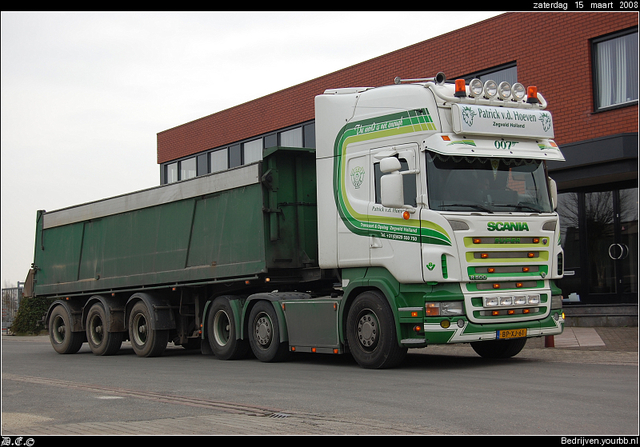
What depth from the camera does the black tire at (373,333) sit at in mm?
11766

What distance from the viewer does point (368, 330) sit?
1208cm

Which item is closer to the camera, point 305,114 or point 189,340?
point 189,340

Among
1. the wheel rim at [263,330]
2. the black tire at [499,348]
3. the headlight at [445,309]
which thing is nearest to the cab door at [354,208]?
the headlight at [445,309]

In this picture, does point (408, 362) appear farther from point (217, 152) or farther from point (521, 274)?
point (217, 152)

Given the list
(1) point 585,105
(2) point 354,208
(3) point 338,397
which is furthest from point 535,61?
(3) point 338,397

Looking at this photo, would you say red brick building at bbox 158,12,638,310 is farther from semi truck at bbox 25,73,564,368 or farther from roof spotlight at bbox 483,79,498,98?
roof spotlight at bbox 483,79,498,98

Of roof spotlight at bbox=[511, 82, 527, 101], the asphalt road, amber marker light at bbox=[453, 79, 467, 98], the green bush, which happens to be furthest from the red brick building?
the green bush

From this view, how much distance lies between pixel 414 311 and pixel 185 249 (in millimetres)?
6281

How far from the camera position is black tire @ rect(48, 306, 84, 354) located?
19578 millimetres

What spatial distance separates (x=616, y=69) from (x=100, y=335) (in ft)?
43.4

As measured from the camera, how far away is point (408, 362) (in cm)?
1333

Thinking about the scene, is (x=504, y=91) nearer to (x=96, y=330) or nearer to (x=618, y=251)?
(x=618, y=251)
